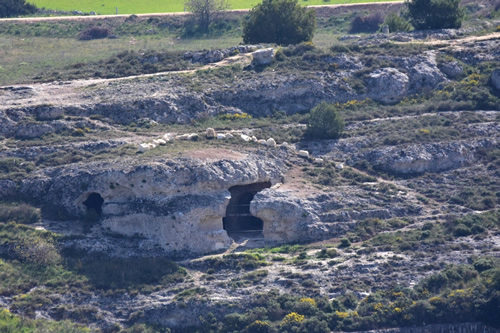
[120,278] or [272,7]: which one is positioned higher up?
[272,7]

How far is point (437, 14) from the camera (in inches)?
2977

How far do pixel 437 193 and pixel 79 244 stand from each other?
19.9 meters

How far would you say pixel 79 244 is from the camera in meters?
50.5

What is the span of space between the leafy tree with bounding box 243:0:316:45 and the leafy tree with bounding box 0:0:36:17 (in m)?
29.8

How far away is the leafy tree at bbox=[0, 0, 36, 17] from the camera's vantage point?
93.7 meters

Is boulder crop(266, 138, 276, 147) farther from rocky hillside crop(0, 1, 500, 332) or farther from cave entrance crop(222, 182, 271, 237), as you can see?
cave entrance crop(222, 182, 271, 237)

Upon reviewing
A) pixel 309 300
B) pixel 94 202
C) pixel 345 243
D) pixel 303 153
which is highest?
pixel 303 153

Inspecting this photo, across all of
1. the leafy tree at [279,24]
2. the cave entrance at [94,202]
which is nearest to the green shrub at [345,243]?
the cave entrance at [94,202]

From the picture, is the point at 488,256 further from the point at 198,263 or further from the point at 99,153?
the point at 99,153

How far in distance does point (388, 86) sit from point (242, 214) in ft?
57.7

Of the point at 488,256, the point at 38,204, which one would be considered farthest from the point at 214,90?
the point at 488,256

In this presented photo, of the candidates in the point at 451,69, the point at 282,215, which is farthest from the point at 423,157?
the point at 451,69

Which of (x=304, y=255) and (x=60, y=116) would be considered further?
(x=60, y=116)

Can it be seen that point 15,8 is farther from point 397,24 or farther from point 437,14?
point 437,14
